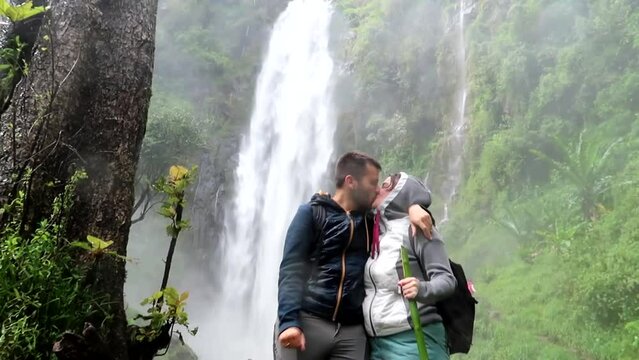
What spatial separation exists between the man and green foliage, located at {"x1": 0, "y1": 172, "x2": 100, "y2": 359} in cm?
67

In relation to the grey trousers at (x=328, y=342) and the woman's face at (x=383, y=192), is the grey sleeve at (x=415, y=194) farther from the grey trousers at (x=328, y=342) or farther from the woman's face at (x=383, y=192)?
the grey trousers at (x=328, y=342)

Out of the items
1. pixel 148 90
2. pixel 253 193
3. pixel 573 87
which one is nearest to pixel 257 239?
pixel 253 193

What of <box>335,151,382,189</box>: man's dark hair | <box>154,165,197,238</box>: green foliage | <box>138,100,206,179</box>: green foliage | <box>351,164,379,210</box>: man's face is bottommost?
<box>351,164,379,210</box>: man's face

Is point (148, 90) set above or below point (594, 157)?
below

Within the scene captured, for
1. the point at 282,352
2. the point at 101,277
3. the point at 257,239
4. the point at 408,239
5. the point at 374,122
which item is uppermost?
the point at 374,122

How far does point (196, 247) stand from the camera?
635 inches

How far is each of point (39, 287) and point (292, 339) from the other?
81cm

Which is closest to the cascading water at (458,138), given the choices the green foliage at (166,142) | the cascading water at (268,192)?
the cascading water at (268,192)

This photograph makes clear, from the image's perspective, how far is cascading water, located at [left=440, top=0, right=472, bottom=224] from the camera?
10.8 meters

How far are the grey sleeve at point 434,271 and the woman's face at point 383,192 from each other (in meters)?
0.23

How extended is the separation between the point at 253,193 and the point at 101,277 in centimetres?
1423

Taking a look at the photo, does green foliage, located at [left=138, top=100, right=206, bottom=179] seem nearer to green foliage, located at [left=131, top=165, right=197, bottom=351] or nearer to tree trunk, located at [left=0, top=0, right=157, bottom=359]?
tree trunk, located at [left=0, top=0, right=157, bottom=359]

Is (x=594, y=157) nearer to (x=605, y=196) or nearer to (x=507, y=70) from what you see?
(x=605, y=196)

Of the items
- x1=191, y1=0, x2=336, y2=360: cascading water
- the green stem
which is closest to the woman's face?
the green stem
